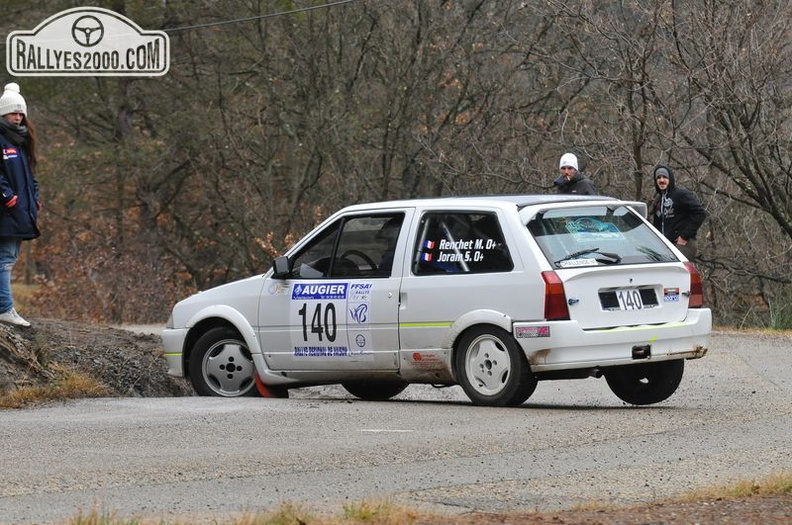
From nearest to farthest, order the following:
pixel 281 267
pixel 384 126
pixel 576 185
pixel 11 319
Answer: pixel 281 267, pixel 11 319, pixel 576 185, pixel 384 126

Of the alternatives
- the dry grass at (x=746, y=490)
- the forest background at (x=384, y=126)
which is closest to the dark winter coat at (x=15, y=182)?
the dry grass at (x=746, y=490)

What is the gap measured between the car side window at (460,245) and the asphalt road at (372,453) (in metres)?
1.06

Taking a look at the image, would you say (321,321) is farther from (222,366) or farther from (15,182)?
(15,182)

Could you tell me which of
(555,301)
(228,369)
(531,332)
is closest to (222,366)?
(228,369)

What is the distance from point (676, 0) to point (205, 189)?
1388cm

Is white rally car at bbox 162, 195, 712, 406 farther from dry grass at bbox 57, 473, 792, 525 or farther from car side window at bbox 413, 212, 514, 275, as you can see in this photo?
dry grass at bbox 57, 473, 792, 525

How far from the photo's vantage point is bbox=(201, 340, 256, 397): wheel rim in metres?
13.0

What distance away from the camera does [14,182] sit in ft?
44.1

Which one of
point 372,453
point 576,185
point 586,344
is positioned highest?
point 576,185

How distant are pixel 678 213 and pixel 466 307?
262 inches

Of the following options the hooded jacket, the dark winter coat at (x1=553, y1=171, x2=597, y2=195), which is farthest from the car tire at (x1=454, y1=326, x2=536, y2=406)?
the hooded jacket

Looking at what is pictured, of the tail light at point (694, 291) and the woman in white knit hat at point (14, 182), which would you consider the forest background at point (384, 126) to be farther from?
the woman in white knit hat at point (14, 182)

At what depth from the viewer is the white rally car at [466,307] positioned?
11312mm

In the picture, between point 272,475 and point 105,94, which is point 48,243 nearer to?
point 105,94
